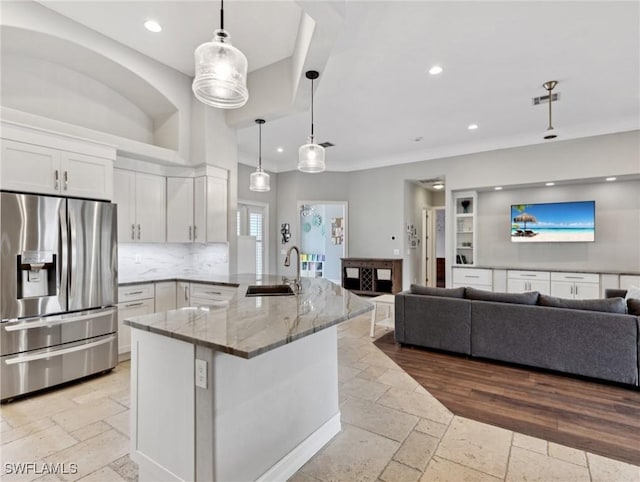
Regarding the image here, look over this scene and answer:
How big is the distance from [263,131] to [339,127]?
1261mm

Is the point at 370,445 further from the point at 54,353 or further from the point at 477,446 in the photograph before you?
the point at 54,353

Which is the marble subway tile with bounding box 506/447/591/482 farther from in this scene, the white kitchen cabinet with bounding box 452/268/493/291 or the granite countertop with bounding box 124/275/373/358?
the white kitchen cabinet with bounding box 452/268/493/291

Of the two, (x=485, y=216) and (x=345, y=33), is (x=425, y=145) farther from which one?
(x=345, y=33)

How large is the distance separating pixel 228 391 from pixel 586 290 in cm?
604

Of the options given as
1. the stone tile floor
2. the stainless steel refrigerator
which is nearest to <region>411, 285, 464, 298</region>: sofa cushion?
the stone tile floor

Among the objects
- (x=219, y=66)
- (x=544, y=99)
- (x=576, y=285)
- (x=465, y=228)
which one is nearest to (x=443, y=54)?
(x=544, y=99)

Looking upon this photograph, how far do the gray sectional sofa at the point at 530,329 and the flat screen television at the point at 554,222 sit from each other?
1.69 meters

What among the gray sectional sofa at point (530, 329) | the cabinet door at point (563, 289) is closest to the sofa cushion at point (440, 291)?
the gray sectional sofa at point (530, 329)

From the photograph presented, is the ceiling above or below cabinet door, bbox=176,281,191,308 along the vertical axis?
above

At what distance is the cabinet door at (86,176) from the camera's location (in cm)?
303

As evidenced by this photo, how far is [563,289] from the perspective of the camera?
558 centimetres

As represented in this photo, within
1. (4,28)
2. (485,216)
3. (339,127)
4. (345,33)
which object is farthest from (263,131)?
(485,216)

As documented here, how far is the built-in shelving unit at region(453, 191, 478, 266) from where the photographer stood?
6.38 meters

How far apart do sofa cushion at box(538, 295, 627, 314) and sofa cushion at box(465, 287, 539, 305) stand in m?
0.11
